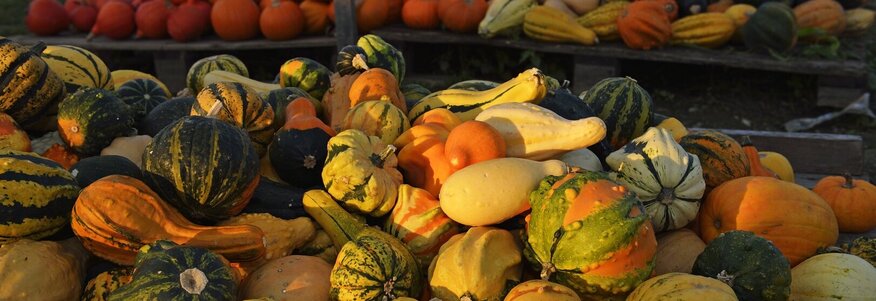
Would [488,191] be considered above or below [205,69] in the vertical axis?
above

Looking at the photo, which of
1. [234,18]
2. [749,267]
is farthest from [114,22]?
[749,267]

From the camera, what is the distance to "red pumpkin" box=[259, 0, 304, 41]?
23.9 ft

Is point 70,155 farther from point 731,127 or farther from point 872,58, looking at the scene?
point 872,58

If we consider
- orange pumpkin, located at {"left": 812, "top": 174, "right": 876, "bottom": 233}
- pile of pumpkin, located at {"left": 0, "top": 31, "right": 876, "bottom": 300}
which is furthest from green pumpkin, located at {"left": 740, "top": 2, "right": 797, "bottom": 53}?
pile of pumpkin, located at {"left": 0, "top": 31, "right": 876, "bottom": 300}

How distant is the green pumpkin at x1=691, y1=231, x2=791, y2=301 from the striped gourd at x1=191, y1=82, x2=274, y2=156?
1.61m

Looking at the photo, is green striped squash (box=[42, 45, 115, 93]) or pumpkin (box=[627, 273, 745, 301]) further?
green striped squash (box=[42, 45, 115, 93])

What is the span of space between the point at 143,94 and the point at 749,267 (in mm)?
2653

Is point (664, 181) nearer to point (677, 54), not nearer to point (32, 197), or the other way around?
point (32, 197)

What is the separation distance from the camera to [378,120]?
273 centimetres

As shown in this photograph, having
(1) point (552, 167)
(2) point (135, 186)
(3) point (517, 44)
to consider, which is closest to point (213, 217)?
(2) point (135, 186)

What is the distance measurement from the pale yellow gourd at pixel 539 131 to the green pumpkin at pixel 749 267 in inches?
21.7

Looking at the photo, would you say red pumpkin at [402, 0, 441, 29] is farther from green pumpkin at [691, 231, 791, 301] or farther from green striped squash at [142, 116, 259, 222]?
green pumpkin at [691, 231, 791, 301]

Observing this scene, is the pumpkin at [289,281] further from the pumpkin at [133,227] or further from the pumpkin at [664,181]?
the pumpkin at [664,181]

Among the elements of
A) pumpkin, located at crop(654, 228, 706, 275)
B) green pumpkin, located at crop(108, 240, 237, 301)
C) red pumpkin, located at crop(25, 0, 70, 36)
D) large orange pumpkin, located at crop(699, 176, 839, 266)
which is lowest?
red pumpkin, located at crop(25, 0, 70, 36)
